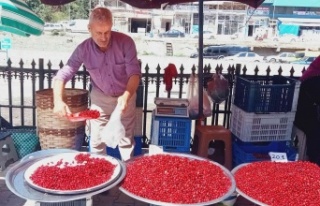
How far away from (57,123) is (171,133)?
136cm

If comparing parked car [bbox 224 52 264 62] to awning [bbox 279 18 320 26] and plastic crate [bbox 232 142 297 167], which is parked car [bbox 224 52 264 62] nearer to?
awning [bbox 279 18 320 26]

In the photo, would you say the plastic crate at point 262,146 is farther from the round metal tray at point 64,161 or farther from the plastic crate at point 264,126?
the round metal tray at point 64,161

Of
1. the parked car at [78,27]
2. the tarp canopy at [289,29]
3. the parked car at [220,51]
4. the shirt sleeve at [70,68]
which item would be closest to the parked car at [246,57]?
the parked car at [220,51]

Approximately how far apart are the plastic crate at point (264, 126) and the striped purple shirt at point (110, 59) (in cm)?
150

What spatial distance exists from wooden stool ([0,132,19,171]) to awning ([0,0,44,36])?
3.92 feet

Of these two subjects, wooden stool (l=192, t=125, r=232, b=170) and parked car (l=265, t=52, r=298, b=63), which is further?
parked car (l=265, t=52, r=298, b=63)

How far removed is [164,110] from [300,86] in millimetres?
1596

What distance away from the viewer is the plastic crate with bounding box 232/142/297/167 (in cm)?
385

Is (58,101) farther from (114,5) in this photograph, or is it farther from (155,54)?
(114,5)

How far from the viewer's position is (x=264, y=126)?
3.93m

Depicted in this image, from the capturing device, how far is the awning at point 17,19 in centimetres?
337

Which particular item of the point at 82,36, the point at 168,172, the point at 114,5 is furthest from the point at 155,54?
the point at 168,172

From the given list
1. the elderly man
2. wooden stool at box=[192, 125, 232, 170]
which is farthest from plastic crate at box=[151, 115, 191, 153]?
the elderly man

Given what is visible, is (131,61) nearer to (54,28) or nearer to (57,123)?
(57,123)
